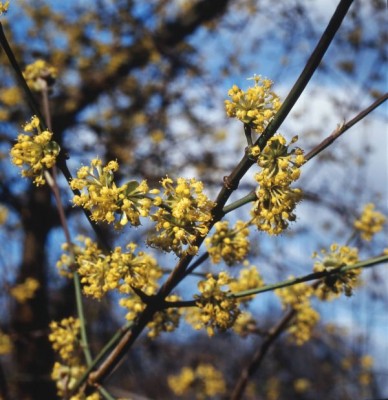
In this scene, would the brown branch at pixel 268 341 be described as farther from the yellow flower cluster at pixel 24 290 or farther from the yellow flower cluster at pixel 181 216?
the yellow flower cluster at pixel 24 290

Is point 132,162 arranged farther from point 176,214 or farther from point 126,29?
point 176,214

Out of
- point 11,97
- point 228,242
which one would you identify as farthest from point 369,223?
point 11,97

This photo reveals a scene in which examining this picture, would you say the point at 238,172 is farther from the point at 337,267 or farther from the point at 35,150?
the point at 35,150

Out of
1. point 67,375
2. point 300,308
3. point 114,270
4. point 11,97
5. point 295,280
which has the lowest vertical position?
point 67,375

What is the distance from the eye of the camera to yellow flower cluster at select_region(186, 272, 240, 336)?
1.66 m

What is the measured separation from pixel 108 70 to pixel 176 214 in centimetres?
707

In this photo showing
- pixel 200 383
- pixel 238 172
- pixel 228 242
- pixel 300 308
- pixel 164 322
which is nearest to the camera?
pixel 238 172

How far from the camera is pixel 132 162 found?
7.91 meters

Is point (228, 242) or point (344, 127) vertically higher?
point (344, 127)

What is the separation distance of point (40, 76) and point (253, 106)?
4.77 feet

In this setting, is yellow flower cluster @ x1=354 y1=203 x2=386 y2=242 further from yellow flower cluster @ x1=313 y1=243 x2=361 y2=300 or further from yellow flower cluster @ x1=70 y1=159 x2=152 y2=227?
yellow flower cluster @ x1=70 y1=159 x2=152 y2=227

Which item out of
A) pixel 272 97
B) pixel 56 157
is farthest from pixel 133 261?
pixel 272 97

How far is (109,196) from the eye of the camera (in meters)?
1.50

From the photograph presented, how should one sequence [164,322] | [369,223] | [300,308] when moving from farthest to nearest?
[369,223] < [300,308] < [164,322]
